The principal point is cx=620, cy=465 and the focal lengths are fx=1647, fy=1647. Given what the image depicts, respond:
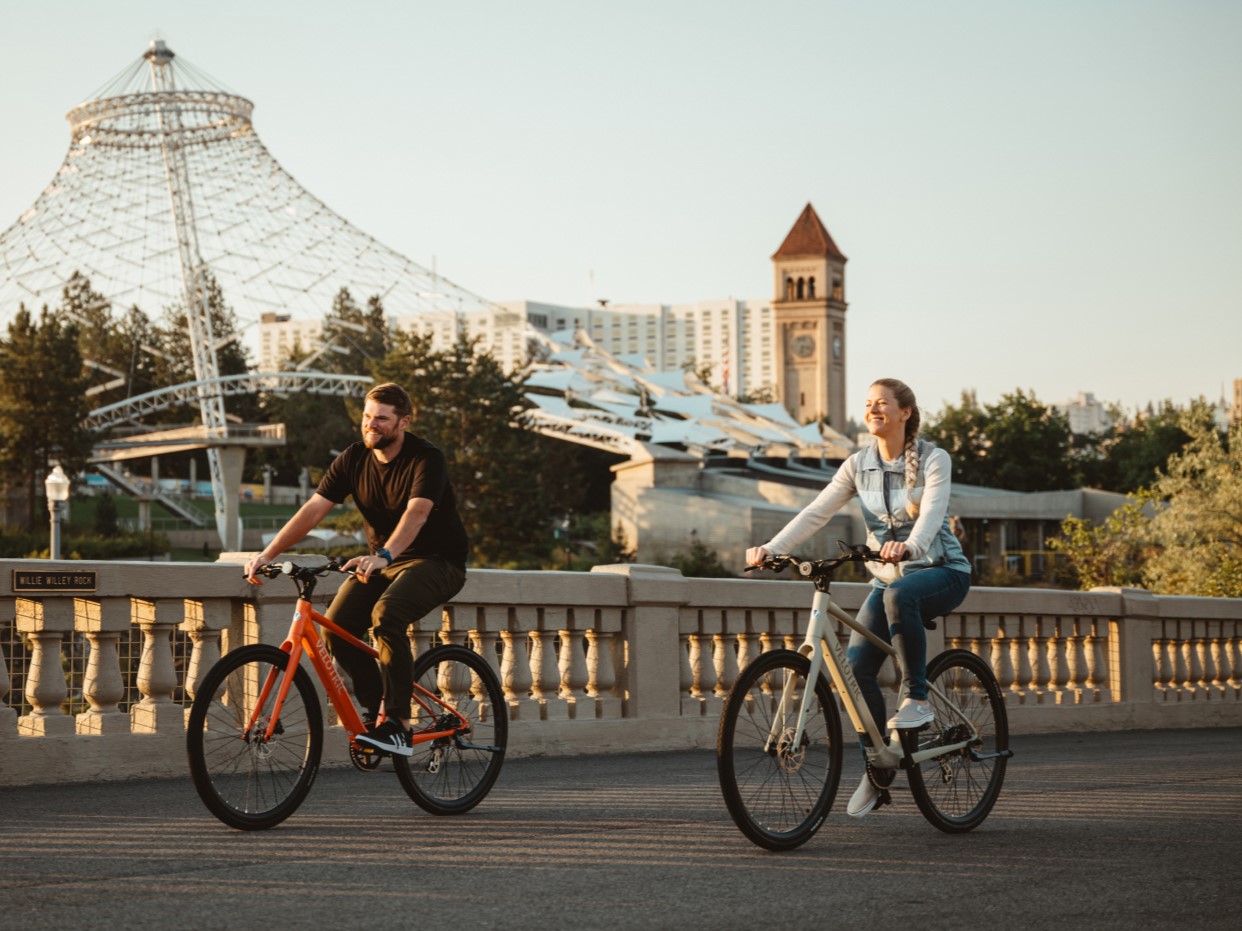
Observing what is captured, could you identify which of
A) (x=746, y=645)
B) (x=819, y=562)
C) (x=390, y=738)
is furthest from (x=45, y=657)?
(x=746, y=645)

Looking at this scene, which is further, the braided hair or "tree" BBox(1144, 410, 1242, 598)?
"tree" BBox(1144, 410, 1242, 598)

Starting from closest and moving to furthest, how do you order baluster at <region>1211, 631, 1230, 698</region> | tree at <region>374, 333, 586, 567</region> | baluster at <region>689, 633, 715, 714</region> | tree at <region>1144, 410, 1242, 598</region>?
1. baluster at <region>689, 633, 715, 714</region>
2. baluster at <region>1211, 631, 1230, 698</region>
3. tree at <region>1144, 410, 1242, 598</region>
4. tree at <region>374, 333, 586, 567</region>

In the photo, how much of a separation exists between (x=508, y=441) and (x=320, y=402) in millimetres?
43797

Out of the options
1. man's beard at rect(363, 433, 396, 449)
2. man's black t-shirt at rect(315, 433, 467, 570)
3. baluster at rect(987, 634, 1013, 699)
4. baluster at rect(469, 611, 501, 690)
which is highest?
man's beard at rect(363, 433, 396, 449)

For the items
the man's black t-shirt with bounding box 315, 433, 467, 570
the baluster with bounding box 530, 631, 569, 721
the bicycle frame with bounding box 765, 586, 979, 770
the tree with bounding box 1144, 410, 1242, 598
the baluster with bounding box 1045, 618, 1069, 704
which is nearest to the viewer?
the bicycle frame with bounding box 765, 586, 979, 770

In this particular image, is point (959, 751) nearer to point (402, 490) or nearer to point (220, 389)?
point (402, 490)

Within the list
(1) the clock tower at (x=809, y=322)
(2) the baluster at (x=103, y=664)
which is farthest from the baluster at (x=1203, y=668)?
(1) the clock tower at (x=809, y=322)

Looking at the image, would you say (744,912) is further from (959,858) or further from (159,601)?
(159,601)

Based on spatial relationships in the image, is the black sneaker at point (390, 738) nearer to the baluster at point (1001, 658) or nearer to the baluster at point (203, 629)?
the baluster at point (203, 629)

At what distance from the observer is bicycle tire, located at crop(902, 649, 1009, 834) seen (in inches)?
277

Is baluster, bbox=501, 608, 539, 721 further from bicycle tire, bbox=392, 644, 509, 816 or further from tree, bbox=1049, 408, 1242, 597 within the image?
tree, bbox=1049, 408, 1242, 597

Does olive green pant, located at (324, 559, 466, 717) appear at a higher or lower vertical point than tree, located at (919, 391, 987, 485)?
lower

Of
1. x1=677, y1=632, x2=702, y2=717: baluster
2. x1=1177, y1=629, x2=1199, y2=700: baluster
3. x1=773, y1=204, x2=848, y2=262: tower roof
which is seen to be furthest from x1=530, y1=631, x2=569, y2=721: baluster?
x1=773, y1=204, x2=848, y2=262: tower roof

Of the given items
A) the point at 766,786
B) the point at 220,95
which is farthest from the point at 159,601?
the point at 220,95
